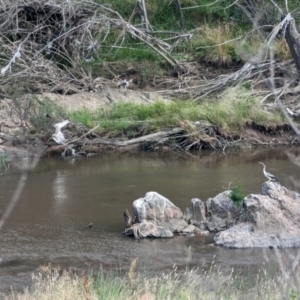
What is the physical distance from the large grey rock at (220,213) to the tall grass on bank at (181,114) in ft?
18.3

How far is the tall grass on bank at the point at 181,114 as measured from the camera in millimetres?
15609

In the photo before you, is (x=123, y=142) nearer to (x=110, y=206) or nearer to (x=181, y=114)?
(x=181, y=114)

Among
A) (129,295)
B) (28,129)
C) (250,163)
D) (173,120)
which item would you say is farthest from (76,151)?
(129,295)

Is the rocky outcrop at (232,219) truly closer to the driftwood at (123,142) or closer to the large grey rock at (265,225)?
the large grey rock at (265,225)

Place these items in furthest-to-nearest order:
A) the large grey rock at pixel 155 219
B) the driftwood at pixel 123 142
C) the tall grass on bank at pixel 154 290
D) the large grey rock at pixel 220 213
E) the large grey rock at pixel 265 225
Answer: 1. the driftwood at pixel 123 142
2. the large grey rock at pixel 220 213
3. the large grey rock at pixel 155 219
4. the large grey rock at pixel 265 225
5. the tall grass on bank at pixel 154 290

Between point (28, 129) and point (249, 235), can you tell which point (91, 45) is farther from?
point (249, 235)

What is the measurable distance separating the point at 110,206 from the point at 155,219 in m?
1.60

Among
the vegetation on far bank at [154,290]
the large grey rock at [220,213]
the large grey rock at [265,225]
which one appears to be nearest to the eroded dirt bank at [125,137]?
the large grey rock at [220,213]

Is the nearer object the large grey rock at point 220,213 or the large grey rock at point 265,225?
the large grey rock at point 265,225

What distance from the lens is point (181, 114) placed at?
15.6 metres

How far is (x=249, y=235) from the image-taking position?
29.9 ft

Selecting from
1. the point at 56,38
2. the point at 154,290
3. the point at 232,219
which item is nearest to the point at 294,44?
the point at 232,219

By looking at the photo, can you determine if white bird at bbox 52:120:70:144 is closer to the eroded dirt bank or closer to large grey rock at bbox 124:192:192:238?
the eroded dirt bank

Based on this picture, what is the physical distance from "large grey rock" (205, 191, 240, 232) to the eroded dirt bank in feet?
16.9
